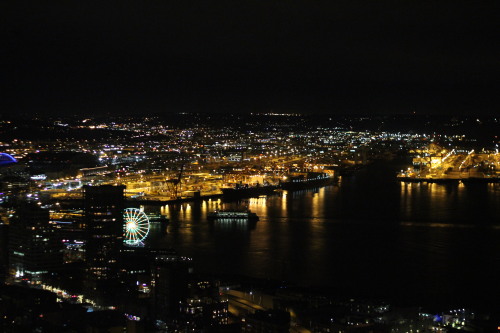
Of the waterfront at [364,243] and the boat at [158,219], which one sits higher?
the boat at [158,219]

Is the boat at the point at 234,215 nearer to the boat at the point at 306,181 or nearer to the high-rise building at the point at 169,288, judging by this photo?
the boat at the point at 306,181

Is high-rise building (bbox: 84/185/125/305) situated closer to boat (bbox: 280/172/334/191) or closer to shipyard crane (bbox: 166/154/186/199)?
shipyard crane (bbox: 166/154/186/199)

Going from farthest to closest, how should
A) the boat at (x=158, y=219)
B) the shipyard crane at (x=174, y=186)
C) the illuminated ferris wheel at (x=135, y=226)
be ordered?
the shipyard crane at (x=174, y=186) → the boat at (x=158, y=219) → the illuminated ferris wheel at (x=135, y=226)

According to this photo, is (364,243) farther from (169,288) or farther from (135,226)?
(169,288)

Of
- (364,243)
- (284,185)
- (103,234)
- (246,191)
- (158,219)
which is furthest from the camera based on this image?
(284,185)

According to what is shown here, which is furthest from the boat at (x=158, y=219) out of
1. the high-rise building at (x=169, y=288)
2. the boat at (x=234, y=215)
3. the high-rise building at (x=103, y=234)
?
the high-rise building at (x=169, y=288)

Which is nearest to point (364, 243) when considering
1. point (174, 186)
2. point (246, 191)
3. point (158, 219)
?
point (158, 219)
